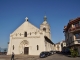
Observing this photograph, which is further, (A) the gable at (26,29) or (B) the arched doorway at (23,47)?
(A) the gable at (26,29)

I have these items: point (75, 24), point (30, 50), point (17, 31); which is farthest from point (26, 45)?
point (75, 24)

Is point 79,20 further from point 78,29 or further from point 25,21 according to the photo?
point 25,21

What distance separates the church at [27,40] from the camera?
4151 centimetres

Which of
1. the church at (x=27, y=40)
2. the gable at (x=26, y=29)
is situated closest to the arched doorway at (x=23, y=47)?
the church at (x=27, y=40)

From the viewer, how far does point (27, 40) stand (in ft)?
140

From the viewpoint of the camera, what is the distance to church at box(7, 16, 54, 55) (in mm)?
41513

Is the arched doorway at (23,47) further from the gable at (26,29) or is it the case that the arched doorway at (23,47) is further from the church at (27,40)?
the gable at (26,29)

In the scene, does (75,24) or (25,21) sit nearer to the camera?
(75,24)

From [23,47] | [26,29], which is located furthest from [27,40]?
[26,29]

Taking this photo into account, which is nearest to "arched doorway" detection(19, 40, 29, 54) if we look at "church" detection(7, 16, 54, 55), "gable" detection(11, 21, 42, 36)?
"church" detection(7, 16, 54, 55)

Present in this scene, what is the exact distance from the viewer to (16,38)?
43.8 m

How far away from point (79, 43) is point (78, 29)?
3.29m

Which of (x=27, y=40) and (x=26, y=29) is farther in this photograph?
(x=26, y=29)

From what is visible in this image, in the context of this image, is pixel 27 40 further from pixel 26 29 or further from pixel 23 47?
pixel 26 29
